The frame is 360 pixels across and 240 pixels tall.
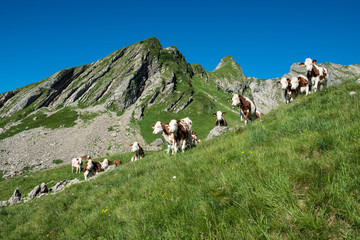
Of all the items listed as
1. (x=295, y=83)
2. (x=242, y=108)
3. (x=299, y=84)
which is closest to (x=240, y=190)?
(x=242, y=108)

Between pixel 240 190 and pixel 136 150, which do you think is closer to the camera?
pixel 240 190

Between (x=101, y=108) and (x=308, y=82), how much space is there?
8276cm

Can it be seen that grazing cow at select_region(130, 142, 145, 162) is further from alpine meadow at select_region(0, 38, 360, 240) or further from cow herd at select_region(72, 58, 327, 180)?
Answer: alpine meadow at select_region(0, 38, 360, 240)

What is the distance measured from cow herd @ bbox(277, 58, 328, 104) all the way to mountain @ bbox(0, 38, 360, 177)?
24301mm

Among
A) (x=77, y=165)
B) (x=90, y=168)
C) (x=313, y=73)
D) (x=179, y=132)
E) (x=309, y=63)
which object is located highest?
(x=309, y=63)

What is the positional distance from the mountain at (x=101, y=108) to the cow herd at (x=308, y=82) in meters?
24.3

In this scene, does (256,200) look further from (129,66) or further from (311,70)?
(129,66)

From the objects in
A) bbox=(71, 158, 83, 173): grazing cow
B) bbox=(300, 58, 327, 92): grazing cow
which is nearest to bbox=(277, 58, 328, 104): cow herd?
bbox=(300, 58, 327, 92): grazing cow

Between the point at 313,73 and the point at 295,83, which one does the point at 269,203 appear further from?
the point at 295,83

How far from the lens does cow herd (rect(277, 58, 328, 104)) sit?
13.4m

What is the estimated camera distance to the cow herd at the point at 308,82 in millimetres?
13367

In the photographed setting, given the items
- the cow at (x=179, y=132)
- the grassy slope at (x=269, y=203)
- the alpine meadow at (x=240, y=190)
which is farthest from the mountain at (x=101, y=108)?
the grassy slope at (x=269, y=203)

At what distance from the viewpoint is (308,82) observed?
13656 mm

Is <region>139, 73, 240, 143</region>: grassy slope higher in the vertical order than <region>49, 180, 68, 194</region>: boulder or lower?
higher
